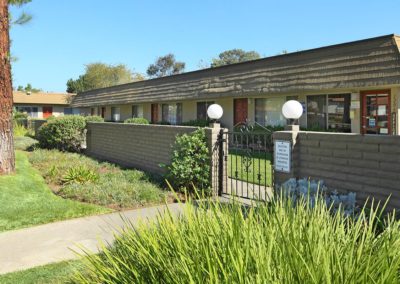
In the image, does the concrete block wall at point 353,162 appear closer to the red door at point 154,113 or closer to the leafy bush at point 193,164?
the leafy bush at point 193,164

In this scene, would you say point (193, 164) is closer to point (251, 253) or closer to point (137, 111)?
point (251, 253)

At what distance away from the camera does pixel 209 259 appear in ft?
7.68

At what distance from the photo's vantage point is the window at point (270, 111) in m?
17.9

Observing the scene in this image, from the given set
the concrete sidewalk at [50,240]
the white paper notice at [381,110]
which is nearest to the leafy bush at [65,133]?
the concrete sidewalk at [50,240]

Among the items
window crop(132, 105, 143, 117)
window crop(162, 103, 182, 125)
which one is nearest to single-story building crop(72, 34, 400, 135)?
window crop(162, 103, 182, 125)

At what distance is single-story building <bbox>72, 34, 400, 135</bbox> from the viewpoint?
1292 centimetres

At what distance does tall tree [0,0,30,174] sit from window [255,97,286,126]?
11393 mm

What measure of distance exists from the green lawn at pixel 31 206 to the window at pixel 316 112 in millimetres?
10768

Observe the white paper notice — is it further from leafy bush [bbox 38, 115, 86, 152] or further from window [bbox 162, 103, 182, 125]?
window [bbox 162, 103, 182, 125]

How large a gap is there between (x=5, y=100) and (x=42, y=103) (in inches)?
1687

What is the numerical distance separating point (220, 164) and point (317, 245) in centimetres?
646

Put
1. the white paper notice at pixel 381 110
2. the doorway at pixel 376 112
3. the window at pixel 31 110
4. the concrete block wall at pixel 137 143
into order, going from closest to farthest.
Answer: the concrete block wall at pixel 137 143
the doorway at pixel 376 112
the white paper notice at pixel 381 110
the window at pixel 31 110

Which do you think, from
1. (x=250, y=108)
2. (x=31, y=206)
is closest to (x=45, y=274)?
(x=31, y=206)

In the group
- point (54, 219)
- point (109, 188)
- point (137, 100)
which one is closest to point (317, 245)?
point (54, 219)
